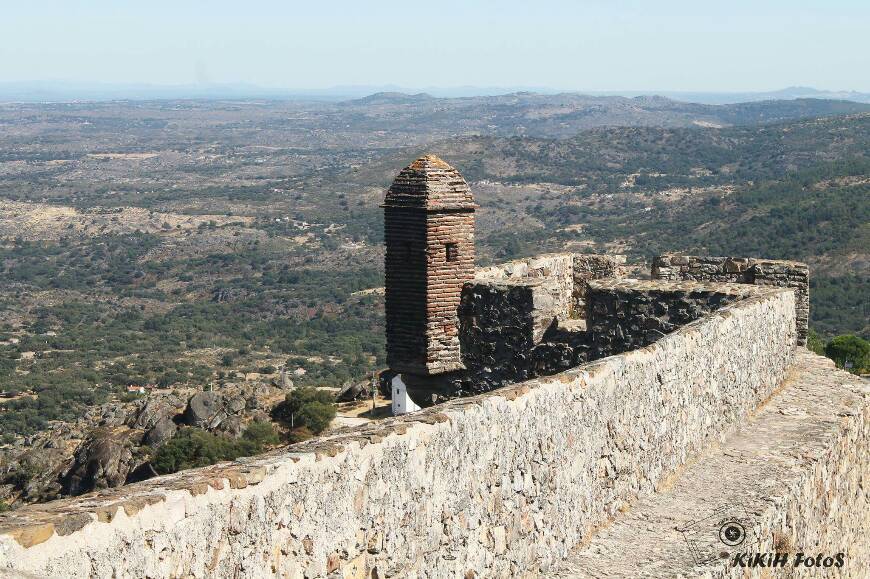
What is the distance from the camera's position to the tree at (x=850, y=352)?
100 feet

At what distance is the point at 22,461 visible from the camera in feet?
85.0

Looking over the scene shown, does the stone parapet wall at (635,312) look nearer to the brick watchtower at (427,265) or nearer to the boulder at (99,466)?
the brick watchtower at (427,265)

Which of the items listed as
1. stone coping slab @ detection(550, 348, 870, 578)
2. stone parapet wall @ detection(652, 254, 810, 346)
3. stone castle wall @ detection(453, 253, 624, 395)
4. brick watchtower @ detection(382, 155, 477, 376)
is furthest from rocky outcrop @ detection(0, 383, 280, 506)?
stone coping slab @ detection(550, 348, 870, 578)

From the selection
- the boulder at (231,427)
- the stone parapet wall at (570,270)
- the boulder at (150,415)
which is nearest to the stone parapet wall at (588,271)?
the stone parapet wall at (570,270)

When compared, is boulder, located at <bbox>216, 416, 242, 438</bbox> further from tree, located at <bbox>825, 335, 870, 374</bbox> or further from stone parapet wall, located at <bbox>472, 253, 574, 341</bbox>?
tree, located at <bbox>825, 335, 870, 374</bbox>

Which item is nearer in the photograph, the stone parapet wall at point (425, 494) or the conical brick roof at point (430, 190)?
the stone parapet wall at point (425, 494)

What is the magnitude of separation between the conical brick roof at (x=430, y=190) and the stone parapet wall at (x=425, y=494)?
2534 mm

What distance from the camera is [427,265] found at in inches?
402

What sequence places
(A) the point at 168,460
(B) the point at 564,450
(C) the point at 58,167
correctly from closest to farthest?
Answer: (B) the point at 564,450, (A) the point at 168,460, (C) the point at 58,167

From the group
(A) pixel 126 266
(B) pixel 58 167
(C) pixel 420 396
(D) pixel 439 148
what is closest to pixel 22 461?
(C) pixel 420 396

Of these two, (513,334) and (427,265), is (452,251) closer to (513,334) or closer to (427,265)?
(427,265)

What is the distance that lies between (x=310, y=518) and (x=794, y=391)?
7466 millimetres

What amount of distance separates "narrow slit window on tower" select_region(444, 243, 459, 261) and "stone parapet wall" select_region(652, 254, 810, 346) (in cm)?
365

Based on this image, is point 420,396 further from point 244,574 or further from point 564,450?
point 244,574
